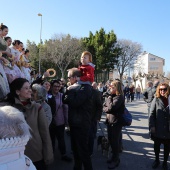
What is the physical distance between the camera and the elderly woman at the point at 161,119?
17.0 ft

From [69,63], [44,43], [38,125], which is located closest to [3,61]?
[38,125]

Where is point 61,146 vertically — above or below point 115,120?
below

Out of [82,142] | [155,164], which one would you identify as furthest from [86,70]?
[155,164]

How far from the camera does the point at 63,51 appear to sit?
127 feet

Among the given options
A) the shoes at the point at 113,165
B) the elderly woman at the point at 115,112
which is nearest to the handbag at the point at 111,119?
the elderly woman at the point at 115,112

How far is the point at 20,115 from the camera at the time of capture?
1.80 m

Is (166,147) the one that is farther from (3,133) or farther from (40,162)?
(3,133)

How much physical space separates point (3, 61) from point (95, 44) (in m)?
36.7

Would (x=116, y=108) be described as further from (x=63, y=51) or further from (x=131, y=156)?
(x=63, y=51)

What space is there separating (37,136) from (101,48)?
120 ft

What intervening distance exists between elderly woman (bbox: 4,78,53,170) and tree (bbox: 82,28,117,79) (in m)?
36.2

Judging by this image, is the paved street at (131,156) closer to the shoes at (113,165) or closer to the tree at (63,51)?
the shoes at (113,165)

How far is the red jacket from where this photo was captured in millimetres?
4773

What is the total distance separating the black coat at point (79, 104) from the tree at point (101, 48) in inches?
1378
